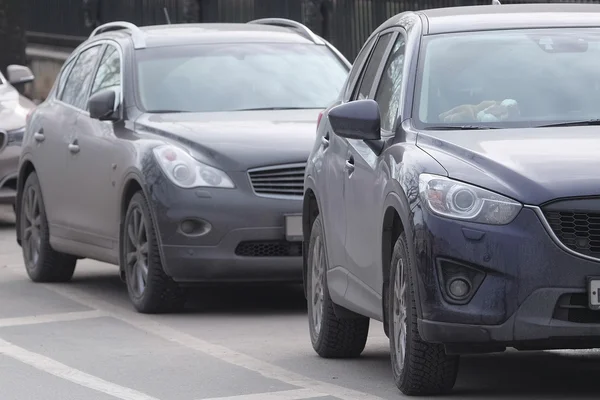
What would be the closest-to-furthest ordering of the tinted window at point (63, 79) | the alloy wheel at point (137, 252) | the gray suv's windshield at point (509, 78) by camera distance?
1. the gray suv's windshield at point (509, 78)
2. the alloy wheel at point (137, 252)
3. the tinted window at point (63, 79)

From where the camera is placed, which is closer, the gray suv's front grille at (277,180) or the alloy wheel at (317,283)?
the alloy wheel at (317,283)

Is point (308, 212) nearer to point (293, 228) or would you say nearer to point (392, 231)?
point (293, 228)

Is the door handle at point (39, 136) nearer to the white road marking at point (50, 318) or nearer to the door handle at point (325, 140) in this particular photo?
the white road marking at point (50, 318)

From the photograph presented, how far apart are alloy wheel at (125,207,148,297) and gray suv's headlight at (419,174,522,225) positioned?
4.31 m

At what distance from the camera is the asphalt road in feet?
27.7

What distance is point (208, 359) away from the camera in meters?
9.66

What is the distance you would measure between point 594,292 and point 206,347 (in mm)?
3220

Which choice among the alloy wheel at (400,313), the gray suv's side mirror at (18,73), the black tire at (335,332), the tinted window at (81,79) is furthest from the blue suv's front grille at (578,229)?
the gray suv's side mirror at (18,73)

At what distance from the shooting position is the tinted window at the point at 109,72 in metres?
13.0

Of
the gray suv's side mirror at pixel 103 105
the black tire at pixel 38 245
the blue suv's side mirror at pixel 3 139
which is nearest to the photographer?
the gray suv's side mirror at pixel 103 105

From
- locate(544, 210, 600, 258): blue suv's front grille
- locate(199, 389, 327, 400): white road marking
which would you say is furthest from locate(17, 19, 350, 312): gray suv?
locate(544, 210, 600, 258): blue suv's front grille

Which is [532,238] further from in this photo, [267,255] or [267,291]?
A: [267,291]

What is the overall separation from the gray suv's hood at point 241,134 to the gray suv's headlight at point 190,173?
0.21 ft

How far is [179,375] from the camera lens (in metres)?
9.05
